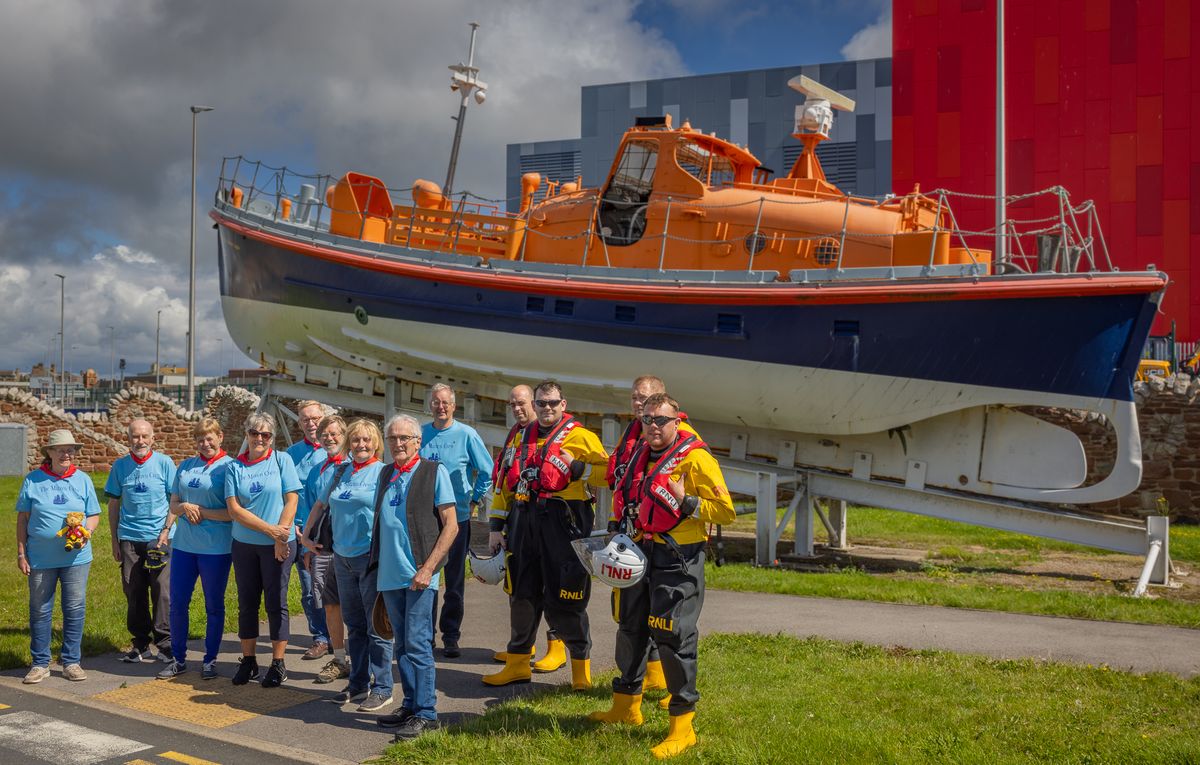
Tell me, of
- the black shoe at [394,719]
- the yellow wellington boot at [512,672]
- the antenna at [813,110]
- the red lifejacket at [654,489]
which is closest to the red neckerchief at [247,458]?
the black shoe at [394,719]

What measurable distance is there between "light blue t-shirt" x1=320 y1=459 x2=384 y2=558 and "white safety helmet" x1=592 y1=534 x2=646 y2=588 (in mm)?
1397

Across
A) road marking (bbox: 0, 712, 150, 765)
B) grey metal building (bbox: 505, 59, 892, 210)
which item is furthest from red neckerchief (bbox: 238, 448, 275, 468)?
grey metal building (bbox: 505, 59, 892, 210)

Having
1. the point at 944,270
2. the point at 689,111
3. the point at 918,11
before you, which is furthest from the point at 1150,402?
the point at 689,111

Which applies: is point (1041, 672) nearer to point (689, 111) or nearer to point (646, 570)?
point (646, 570)

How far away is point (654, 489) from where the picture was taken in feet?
14.5

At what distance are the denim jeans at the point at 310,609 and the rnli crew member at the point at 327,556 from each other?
63 mm

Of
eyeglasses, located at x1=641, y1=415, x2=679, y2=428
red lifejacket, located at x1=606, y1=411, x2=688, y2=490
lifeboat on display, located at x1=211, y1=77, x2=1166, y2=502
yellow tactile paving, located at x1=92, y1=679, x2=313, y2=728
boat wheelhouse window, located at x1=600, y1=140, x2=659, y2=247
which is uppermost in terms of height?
boat wheelhouse window, located at x1=600, y1=140, x2=659, y2=247

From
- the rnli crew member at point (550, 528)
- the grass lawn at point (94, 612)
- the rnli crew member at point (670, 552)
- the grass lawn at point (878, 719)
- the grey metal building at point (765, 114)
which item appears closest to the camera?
the grass lawn at point (878, 719)

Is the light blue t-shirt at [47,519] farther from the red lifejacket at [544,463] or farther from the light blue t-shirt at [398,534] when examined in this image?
the red lifejacket at [544,463]

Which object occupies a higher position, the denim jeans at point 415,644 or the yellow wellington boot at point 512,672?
the denim jeans at point 415,644

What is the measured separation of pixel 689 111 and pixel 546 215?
56.7 ft

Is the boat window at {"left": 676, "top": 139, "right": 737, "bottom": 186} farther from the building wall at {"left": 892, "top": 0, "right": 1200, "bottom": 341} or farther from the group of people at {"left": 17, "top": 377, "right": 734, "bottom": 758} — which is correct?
the building wall at {"left": 892, "top": 0, "right": 1200, "bottom": 341}

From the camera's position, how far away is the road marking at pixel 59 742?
14.7ft

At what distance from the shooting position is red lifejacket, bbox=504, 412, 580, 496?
5344mm
